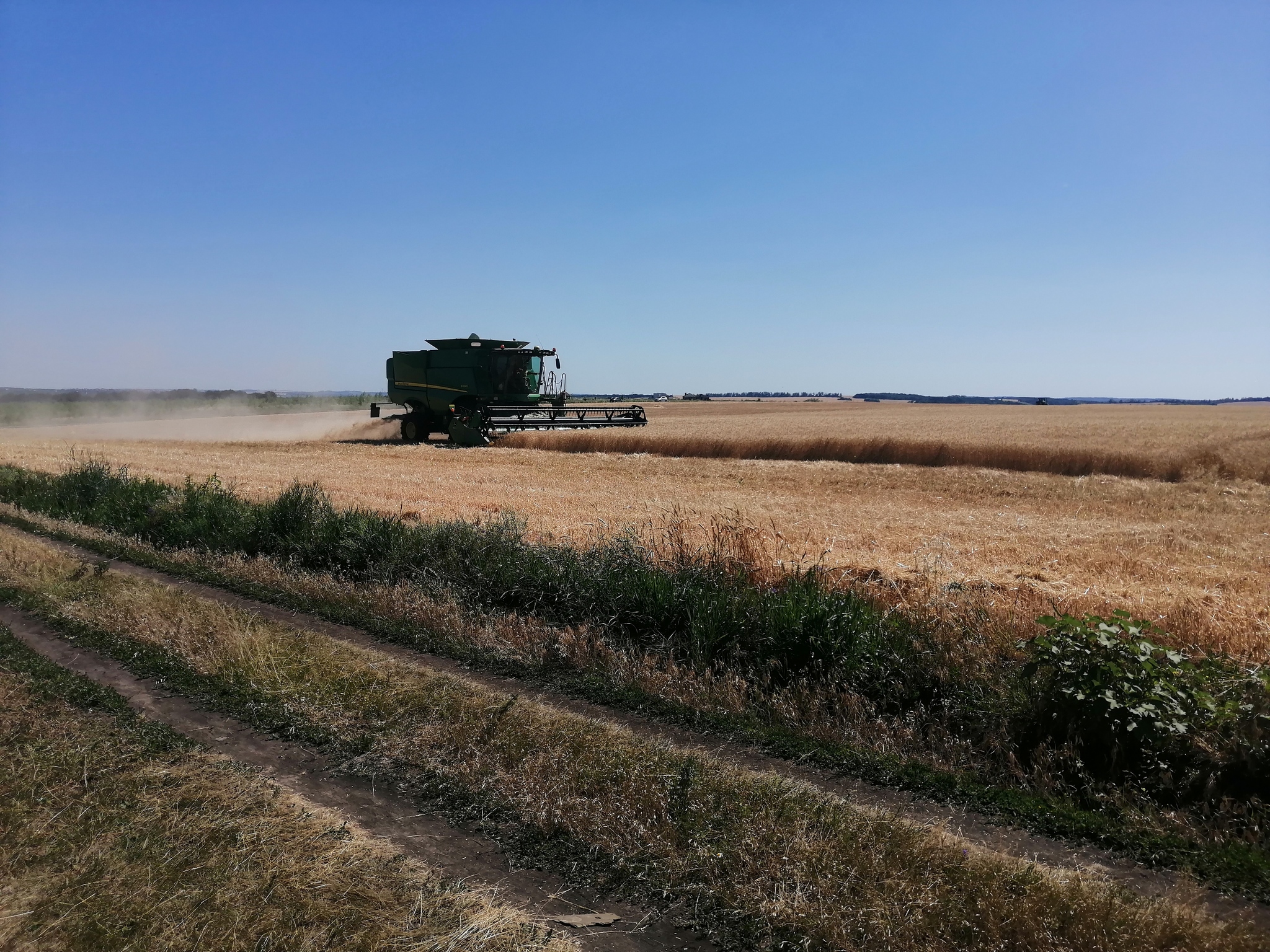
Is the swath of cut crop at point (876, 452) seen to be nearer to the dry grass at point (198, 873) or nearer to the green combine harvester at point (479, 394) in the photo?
the green combine harvester at point (479, 394)

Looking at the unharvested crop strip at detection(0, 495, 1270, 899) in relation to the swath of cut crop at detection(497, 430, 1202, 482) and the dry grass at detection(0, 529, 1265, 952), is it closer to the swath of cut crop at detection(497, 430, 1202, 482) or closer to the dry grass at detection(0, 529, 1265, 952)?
the dry grass at detection(0, 529, 1265, 952)

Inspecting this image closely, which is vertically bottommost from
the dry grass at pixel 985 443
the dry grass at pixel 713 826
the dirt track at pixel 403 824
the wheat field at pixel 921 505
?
the dirt track at pixel 403 824

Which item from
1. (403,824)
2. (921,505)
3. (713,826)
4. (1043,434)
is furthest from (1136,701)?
(1043,434)

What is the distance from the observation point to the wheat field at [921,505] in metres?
8.01

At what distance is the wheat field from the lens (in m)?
8.01

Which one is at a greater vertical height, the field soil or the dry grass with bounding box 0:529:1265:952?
the field soil

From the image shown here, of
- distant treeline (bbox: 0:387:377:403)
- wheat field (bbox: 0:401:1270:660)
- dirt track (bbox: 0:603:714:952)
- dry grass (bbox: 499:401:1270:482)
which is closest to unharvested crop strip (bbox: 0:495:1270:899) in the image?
dirt track (bbox: 0:603:714:952)

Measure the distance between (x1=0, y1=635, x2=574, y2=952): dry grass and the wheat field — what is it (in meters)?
4.91

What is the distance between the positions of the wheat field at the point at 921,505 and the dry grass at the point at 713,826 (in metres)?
3.06

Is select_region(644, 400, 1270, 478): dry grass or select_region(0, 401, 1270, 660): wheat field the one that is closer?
select_region(0, 401, 1270, 660): wheat field

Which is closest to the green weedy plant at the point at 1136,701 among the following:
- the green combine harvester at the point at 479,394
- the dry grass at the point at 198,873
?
the dry grass at the point at 198,873

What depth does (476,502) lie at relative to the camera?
14.9 meters

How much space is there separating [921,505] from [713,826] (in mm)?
12959

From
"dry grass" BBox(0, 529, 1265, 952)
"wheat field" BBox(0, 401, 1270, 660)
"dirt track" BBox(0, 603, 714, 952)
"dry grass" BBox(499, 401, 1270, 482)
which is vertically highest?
"dry grass" BBox(499, 401, 1270, 482)
